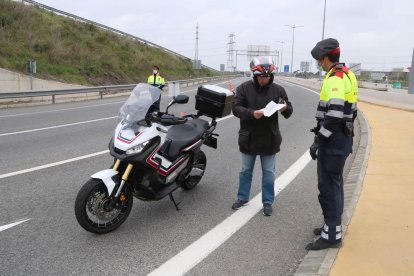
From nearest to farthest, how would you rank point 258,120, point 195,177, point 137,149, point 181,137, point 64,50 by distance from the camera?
point 137,149 < point 258,120 < point 181,137 < point 195,177 < point 64,50

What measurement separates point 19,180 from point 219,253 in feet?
12.1

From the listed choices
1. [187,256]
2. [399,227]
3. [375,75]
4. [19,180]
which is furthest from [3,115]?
[375,75]

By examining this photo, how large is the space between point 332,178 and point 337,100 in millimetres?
800

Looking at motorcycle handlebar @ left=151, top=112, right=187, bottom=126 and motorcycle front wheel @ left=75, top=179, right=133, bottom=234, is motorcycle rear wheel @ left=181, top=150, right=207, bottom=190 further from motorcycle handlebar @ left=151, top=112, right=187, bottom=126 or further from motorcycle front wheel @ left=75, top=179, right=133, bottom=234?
motorcycle front wheel @ left=75, top=179, right=133, bottom=234

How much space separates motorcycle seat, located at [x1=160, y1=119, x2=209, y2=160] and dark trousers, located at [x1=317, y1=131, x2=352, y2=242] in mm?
1777

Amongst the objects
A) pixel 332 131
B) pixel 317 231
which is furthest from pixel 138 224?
pixel 332 131

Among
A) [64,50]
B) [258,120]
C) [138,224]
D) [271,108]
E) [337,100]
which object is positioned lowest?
[138,224]

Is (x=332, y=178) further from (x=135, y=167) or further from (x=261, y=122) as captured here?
(x=135, y=167)

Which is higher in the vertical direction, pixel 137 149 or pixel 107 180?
pixel 137 149

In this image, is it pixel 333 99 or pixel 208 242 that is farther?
pixel 208 242

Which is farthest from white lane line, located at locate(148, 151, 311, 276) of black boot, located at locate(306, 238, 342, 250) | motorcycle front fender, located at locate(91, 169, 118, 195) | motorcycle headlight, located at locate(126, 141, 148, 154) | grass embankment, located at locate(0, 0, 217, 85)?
grass embankment, located at locate(0, 0, 217, 85)

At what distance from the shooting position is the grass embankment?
2517 centimetres

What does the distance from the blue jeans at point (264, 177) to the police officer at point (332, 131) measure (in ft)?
3.44

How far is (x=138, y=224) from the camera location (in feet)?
15.4
